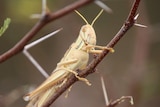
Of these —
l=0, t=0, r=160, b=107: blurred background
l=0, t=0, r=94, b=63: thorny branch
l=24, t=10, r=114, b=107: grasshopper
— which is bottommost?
l=0, t=0, r=160, b=107: blurred background

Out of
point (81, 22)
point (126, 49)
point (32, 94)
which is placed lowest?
point (126, 49)

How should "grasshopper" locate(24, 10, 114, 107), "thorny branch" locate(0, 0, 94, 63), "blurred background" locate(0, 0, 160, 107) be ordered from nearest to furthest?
"thorny branch" locate(0, 0, 94, 63)
"grasshopper" locate(24, 10, 114, 107)
"blurred background" locate(0, 0, 160, 107)

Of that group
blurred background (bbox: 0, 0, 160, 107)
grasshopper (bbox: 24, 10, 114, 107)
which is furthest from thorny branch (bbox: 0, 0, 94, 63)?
blurred background (bbox: 0, 0, 160, 107)

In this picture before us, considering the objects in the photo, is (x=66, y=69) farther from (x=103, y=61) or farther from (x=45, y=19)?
(x=103, y=61)

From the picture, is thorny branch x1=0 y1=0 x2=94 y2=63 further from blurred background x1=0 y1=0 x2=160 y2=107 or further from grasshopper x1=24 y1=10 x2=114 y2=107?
blurred background x1=0 y1=0 x2=160 y2=107

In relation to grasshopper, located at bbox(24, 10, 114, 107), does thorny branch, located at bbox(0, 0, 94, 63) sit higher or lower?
higher

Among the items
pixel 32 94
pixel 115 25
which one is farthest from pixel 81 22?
pixel 32 94

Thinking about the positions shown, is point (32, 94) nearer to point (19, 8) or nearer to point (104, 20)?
point (19, 8)

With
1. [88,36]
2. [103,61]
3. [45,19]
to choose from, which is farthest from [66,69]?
[103,61]

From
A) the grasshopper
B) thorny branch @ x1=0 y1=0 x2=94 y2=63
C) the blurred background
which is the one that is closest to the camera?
thorny branch @ x1=0 y1=0 x2=94 y2=63
